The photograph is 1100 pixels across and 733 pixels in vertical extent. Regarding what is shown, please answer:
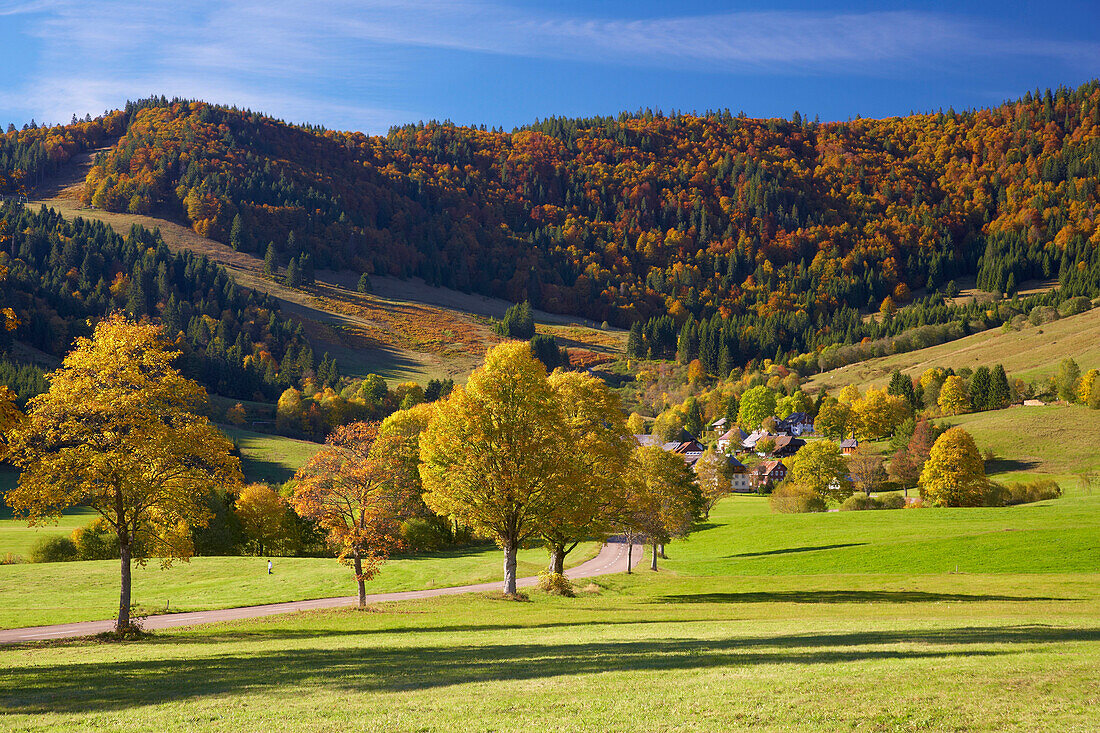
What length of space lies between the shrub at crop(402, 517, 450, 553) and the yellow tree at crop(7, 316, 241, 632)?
46.8 metres

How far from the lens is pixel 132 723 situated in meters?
13.0

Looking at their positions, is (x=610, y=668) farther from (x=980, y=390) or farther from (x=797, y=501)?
(x=980, y=390)

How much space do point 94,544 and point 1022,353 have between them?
178895mm

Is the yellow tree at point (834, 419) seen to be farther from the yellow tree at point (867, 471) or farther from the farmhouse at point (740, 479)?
the yellow tree at point (867, 471)

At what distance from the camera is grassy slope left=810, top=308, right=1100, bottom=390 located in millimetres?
153000

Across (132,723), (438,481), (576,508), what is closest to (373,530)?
(438,481)

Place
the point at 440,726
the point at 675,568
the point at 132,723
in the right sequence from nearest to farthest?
the point at 440,726, the point at 132,723, the point at 675,568

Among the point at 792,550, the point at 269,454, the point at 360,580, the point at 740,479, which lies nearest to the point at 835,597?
the point at 360,580

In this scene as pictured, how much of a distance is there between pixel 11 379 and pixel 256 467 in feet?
138

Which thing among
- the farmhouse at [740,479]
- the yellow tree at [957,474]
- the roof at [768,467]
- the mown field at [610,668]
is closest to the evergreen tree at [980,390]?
the roof at [768,467]

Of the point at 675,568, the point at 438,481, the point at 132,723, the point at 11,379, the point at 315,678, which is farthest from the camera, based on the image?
the point at 11,379

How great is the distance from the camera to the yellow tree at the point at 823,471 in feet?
354

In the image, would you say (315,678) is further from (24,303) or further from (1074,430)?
(24,303)

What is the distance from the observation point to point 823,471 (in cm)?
10838
